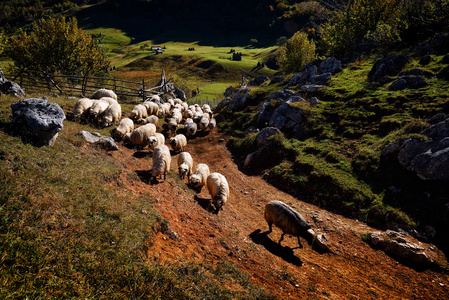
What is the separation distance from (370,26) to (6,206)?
39.7 m

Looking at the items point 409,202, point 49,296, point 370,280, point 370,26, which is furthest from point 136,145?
point 370,26

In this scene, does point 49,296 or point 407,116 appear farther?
point 407,116

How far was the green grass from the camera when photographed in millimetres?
3172

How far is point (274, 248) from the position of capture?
304 inches

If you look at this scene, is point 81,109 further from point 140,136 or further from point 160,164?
point 160,164

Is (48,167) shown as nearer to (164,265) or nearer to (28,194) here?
(28,194)

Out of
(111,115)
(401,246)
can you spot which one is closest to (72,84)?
(111,115)

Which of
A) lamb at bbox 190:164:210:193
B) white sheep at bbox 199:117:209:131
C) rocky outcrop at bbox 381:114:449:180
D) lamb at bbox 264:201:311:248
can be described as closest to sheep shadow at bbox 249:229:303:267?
lamb at bbox 264:201:311:248

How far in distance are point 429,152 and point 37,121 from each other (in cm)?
1521

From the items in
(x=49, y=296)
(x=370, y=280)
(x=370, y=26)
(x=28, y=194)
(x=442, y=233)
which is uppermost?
(x=370, y=26)

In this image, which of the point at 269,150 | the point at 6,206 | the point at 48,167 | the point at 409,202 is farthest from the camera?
the point at 269,150

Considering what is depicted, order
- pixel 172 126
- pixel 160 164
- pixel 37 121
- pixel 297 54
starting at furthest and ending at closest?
1. pixel 297 54
2. pixel 172 126
3. pixel 160 164
4. pixel 37 121

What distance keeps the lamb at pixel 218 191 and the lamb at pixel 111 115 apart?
8.07m

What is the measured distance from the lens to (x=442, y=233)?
26.3 feet
